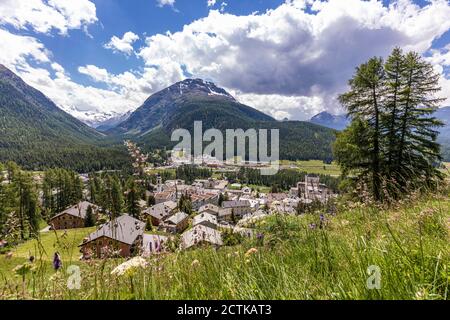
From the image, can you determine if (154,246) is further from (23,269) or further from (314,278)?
(314,278)

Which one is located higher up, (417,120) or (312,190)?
(417,120)

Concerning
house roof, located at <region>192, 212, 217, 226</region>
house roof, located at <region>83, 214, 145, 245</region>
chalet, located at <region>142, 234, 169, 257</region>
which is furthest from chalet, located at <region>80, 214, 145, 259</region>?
house roof, located at <region>192, 212, 217, 226</region>

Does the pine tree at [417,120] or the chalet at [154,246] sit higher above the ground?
the pine tree at [417,120]

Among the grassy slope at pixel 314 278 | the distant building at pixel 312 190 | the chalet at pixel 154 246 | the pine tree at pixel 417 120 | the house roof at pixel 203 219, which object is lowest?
the house roof at pixel 203 219

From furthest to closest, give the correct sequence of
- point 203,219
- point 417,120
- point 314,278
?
point 417,120 → point 203,219 → point 314,278

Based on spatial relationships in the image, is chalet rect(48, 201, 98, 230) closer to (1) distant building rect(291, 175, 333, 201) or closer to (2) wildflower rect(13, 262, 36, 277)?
(2) wildflower rect(13, 262, 36, 277)

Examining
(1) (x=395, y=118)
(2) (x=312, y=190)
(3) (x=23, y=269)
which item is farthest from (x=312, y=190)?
(1) (x=395, y=118)

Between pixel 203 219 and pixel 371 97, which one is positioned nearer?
pixel 203 219

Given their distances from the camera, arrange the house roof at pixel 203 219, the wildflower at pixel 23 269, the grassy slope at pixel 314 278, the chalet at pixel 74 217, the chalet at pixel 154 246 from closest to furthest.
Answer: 1. the grassy slope at pixel 314 278
2. the wildflower at pixel 23 269
3. the chalet at pixel 74 217
4. the chalet at pixel 154 246
5. the house roof at pixel 203 219

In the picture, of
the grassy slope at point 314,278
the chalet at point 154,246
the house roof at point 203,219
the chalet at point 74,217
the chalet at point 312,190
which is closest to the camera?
the grassy slope at point 314,278

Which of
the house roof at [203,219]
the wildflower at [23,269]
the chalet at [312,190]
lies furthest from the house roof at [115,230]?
the chalet at [312,190]

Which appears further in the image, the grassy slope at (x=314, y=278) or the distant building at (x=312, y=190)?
the distant building at (x=312, y=190)

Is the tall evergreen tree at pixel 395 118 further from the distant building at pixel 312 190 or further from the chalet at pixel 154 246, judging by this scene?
the chalet at pixel 154 246
